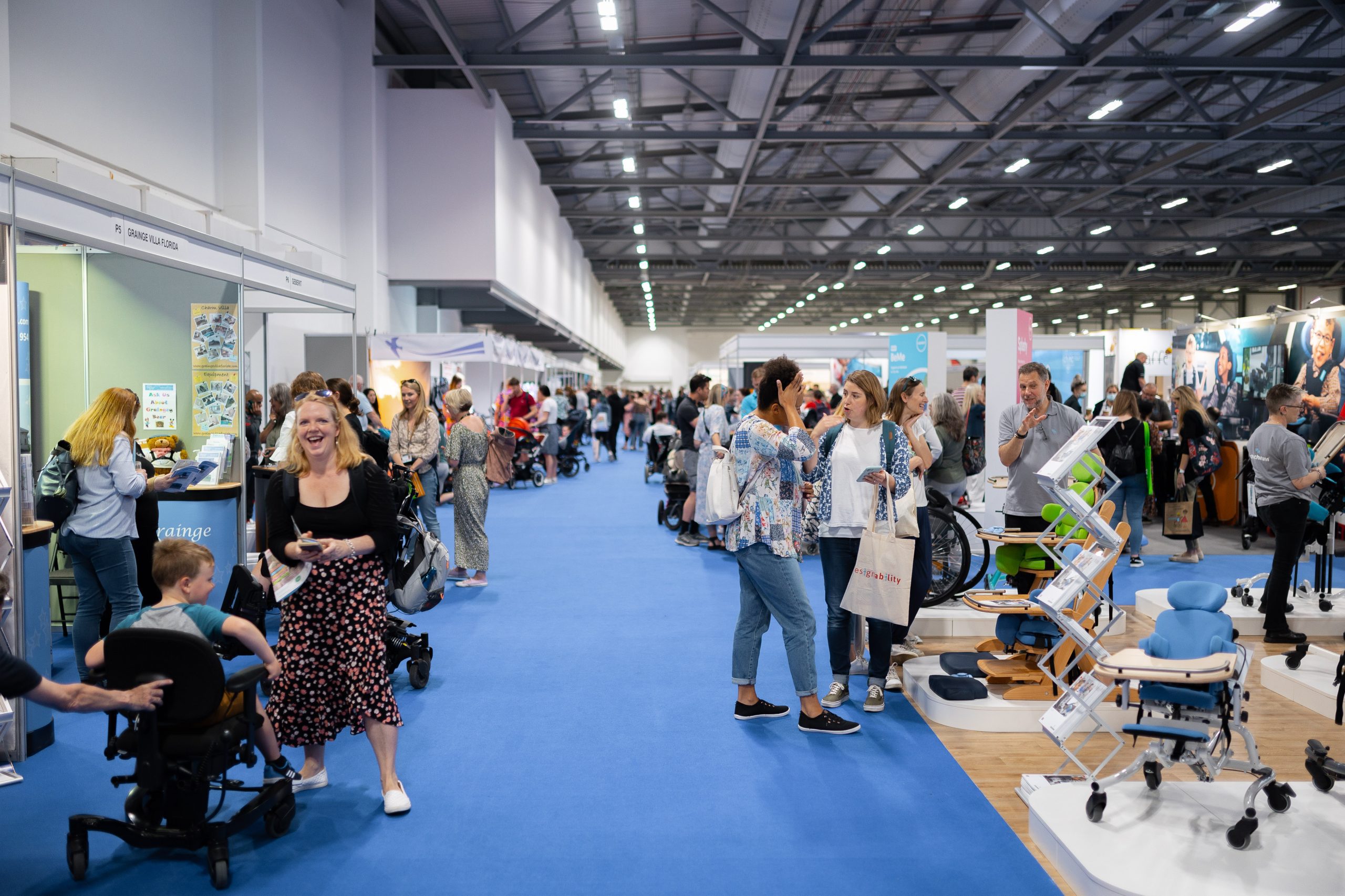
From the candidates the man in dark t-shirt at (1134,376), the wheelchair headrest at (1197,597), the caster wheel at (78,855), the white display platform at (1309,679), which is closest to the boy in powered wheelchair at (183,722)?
the caster wheel at (78,855)

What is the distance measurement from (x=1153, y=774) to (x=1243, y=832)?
14.0 inches

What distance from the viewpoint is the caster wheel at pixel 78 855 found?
270cm

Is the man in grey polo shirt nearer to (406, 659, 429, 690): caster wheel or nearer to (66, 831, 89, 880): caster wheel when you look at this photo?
(406, 659, 429, 690): caster wheel

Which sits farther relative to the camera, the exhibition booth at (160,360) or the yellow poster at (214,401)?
the yellow poster at (214,401)

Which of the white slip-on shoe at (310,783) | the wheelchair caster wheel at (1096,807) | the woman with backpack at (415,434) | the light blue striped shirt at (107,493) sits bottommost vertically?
the white slip-on shoe at (310,783)

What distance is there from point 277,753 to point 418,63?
11.1 metres

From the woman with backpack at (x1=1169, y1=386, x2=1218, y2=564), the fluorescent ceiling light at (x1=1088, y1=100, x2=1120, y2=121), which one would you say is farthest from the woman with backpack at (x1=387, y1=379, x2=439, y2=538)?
the fluorescent ceiling light at (x1=1088, y1=100, x2=1120, y2=121)

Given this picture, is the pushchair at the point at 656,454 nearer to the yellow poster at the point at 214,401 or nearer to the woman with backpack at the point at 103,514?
the yellow poster at the point at 214,401

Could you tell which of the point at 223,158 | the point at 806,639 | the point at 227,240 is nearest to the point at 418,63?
the point at 223,158

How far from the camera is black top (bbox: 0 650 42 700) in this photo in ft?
7.43

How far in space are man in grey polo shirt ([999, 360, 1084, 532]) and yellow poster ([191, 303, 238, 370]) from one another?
4.68 metres

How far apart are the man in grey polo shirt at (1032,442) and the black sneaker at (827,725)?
1.67 meters

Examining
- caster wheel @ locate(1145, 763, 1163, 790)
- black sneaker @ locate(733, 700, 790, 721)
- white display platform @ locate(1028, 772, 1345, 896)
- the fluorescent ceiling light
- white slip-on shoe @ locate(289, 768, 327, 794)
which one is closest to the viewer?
white display platform @ locate(1028, 772, 1345, 896)

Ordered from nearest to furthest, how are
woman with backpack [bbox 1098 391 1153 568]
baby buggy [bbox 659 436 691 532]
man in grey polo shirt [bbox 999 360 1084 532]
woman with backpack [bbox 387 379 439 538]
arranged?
man in grey polo shirt [bbox 999 360 1084 532] → woman with backpack [bbox 387 379 439 538] → woman with backpack [bbox 1098 391 1153 568] → baby buggy [bbox 659 436 691 532]
